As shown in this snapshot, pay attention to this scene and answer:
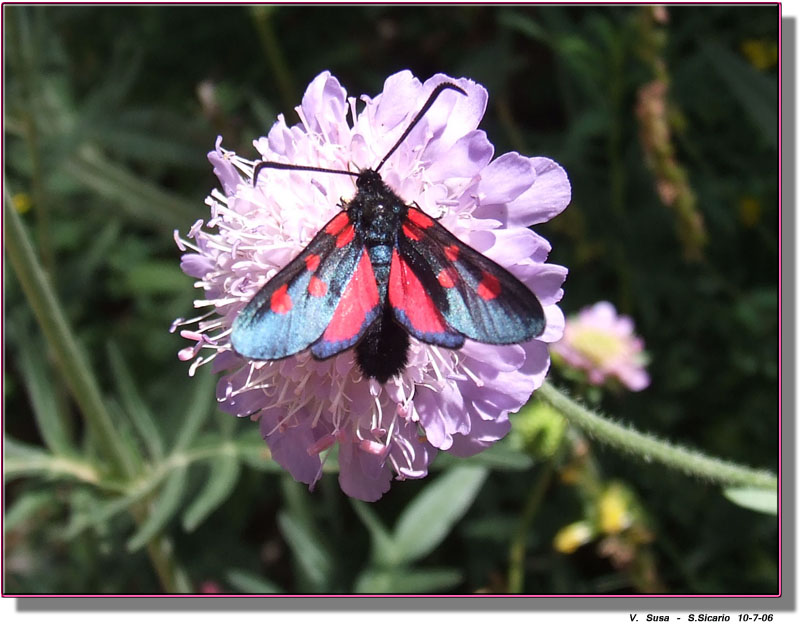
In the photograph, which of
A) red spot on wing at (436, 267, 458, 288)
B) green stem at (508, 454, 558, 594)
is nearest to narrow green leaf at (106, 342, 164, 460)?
green stem at (508, 454, 558, 594)

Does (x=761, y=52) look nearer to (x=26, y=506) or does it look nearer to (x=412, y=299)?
(x=412, y=299)

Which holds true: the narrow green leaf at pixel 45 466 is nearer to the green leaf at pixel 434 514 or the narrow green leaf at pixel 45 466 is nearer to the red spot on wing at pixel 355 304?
the green leaf at pixel 434 514

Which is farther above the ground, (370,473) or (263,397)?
(263,397)

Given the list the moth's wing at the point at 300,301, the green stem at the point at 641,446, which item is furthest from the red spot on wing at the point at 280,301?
the green stem at the point at 641,446

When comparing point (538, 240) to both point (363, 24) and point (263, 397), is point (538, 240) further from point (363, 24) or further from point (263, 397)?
point (363, 24)

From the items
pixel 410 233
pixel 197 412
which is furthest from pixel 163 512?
pixel 410 233

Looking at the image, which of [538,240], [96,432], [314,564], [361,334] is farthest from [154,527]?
[538,240]

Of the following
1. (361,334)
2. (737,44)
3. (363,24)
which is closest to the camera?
(361,334)
